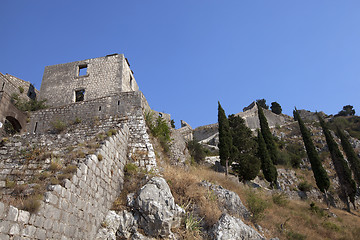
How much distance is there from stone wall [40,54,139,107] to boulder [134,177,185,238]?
8.57 metres

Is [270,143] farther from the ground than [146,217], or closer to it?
farther from the ground

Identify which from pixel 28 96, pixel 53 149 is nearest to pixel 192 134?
pixel 28 96

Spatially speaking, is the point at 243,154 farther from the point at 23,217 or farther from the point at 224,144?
the point at 23,217

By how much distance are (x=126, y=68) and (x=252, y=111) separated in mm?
44317

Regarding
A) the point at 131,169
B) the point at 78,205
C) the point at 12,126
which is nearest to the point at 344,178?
the point at 131,169

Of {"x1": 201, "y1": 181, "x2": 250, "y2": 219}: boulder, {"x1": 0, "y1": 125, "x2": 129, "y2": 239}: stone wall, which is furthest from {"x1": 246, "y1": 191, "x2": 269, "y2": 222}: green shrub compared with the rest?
{"x1": 0, "y1": 125, "x2": 129, "y2": 239}: stone wall

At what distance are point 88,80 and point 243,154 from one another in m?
16.7

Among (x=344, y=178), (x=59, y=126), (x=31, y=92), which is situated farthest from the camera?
(x=344, y=178)

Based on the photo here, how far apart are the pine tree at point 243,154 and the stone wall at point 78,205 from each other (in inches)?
604

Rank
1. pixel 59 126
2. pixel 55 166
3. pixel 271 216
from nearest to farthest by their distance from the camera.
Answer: pixel 55 166 < pixel 271 216 < pixel 59 126

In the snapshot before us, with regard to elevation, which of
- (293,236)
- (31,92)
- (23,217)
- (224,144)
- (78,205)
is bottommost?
(293,236)

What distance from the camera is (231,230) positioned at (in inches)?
320

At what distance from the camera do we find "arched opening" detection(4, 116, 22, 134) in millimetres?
13000

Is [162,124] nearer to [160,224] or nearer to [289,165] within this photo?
[160,224]
